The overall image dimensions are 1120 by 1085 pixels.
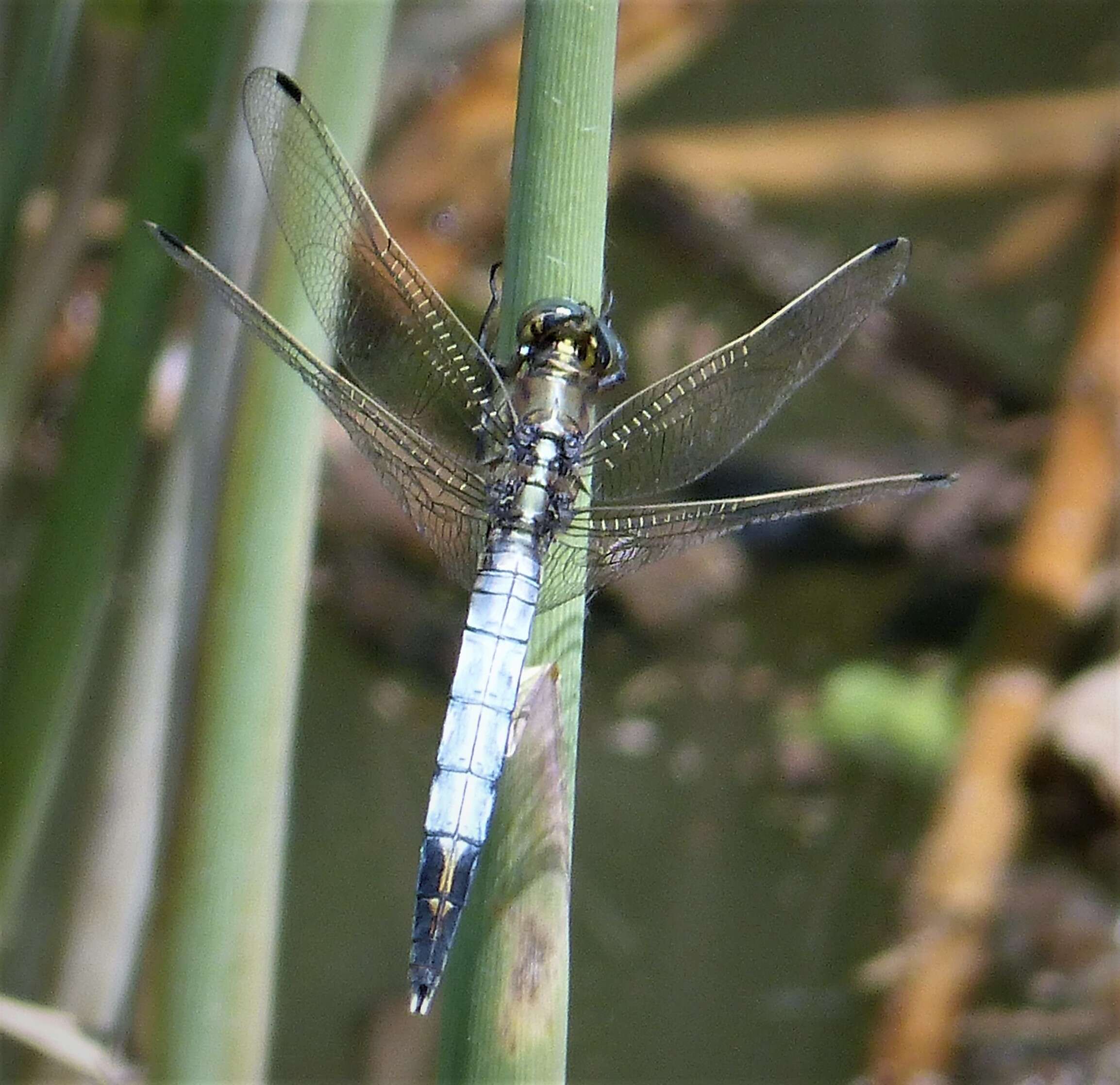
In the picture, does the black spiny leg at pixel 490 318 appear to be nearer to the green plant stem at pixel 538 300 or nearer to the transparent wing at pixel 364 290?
the transparent wing at pixel 364 290

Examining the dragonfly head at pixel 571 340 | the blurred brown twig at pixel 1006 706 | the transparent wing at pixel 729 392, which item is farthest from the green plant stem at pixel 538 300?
the blurred brown twig at pixel 1006 706

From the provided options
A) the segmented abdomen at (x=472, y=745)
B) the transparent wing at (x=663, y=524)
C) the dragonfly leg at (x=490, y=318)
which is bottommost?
the segmented abdomen at (x=472, y=745)

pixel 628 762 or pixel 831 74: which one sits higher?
pixel 831 74

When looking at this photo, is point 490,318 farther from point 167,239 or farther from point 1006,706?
point 1006,706

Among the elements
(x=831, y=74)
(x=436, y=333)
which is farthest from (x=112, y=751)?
(x=831, y=74)

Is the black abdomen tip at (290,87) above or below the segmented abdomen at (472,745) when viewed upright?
above

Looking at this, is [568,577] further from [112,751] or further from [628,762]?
[628,762]

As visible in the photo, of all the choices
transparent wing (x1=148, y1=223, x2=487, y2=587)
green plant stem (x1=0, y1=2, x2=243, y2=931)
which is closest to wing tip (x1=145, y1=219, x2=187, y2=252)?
transparent wing (x1=148, y1=223, x2=487, y2=587)
